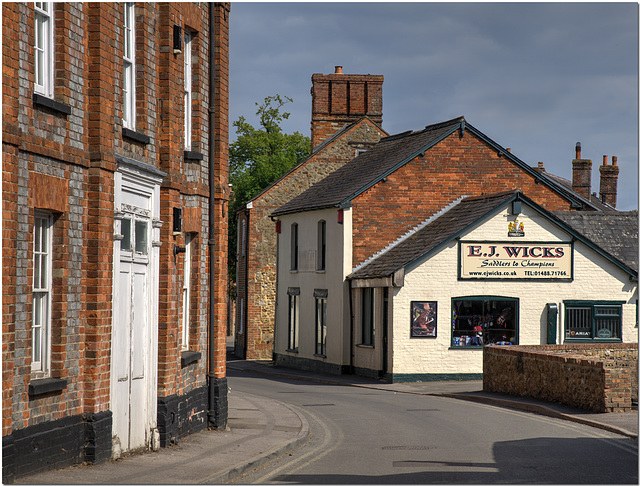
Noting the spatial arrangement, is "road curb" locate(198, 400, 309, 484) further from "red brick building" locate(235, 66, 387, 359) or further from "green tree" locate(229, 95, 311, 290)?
"green tree" locate(229, 95, 311, 290)

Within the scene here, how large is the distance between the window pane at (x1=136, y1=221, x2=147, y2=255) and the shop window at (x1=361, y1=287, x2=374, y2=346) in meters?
17.1

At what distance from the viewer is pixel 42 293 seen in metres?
11.0

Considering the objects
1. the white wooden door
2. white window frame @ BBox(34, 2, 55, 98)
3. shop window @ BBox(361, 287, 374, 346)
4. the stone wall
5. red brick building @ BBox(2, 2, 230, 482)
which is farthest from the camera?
shop window @ BBox(361, 287, 374, 346)

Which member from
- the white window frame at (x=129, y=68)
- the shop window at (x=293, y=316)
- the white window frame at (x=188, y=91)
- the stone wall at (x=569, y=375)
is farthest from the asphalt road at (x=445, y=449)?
the shop window at (x=293, y=316)

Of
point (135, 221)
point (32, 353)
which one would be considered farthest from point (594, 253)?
point (32, 353)

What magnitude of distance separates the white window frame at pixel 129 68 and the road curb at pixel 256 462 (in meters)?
5.20

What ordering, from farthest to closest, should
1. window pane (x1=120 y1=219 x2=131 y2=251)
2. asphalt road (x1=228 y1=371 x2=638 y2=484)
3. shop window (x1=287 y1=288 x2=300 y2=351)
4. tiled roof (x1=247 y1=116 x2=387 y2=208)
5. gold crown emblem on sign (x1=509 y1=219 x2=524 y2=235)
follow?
1. tiled roof (x1=247 y1=116 x2=387 y2=208)
2. shop window (x1=287 y1=288 x2=300 y2=351)
3. gold crown emblem on sign (x1=509 y1=219 x2=524 y2=235)
4. window pane (x1=120 y1=219 x2=131 y2=251)
5. asphalt road (x1=228 y1=371 x2=638 y2=484)

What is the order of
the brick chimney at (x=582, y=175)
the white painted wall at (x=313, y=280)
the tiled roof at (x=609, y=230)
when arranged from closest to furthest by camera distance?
the white painted wall at (x=313, y=280) → the tiled roof at (x=609, y=230) → the brick chimney at (x=582, y=175)

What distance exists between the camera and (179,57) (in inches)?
579

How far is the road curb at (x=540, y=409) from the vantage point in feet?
51.4

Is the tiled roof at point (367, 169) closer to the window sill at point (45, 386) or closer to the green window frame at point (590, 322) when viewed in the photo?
the green window frame at point (590, 322)

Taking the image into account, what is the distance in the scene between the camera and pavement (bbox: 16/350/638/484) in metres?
10.9

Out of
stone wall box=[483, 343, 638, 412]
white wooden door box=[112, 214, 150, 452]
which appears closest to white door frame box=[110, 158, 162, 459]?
white wooden door box=[112, 214, 150, 452]

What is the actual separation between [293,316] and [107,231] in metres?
25.2
